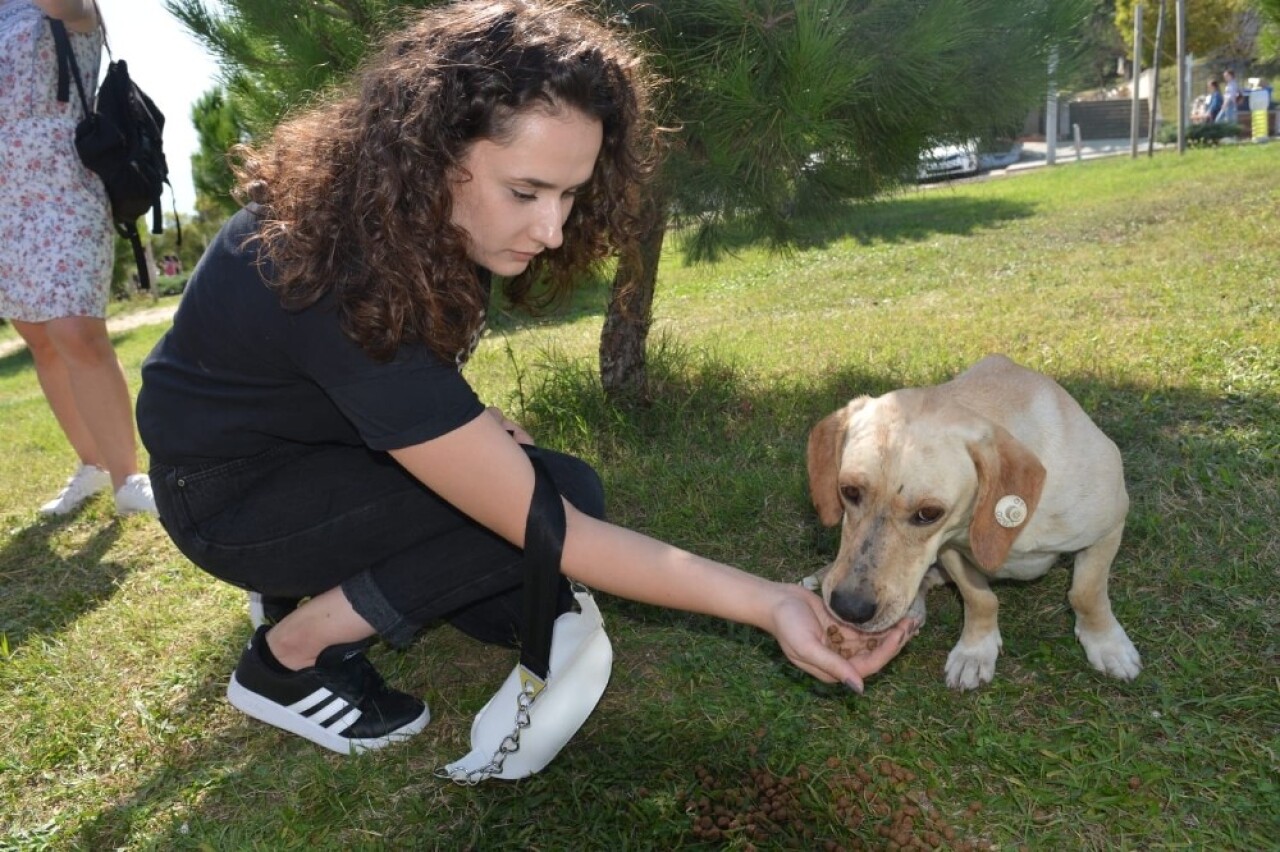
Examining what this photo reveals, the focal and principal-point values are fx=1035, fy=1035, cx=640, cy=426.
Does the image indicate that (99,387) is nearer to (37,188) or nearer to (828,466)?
(37,188)

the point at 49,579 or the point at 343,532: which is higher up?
the point at 343,532

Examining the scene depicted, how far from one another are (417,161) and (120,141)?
8.18ft

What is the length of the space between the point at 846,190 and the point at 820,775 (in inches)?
107

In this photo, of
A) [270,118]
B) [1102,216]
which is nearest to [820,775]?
[270,118]

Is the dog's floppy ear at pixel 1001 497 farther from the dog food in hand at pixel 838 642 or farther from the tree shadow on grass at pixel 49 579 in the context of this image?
the tree shadow on grass at pixel 49 579

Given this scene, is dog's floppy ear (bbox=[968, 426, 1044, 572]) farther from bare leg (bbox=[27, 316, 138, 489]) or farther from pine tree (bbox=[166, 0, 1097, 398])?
bare leg (bbox=[27, 316, 138, 489])

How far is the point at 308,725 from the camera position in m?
2.53

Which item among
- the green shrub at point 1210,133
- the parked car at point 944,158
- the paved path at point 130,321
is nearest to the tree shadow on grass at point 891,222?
the parked car at point 944,158

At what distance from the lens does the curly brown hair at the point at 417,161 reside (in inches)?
77.8

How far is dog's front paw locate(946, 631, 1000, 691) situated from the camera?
2559 mm

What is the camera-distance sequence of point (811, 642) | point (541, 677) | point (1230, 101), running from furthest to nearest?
point (1230, 101) → point (541, 677) → point (811, 642)

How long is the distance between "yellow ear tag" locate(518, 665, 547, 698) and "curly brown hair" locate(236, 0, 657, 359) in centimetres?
66

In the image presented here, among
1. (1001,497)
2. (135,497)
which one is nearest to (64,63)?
(135,497)

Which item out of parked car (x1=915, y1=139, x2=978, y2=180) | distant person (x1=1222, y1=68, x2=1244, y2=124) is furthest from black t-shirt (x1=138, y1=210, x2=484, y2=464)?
distant person (x1=1222, y1=68, x2=1244, y2=124)
